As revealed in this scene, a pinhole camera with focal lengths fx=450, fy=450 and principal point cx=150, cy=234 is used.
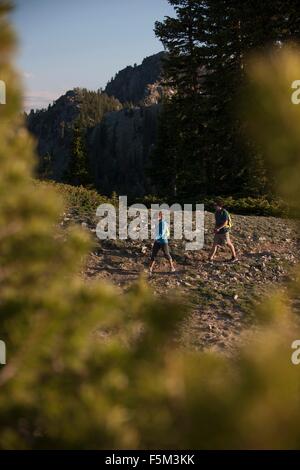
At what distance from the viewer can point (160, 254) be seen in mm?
13320

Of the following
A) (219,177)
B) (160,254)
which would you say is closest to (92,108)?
(219,177)

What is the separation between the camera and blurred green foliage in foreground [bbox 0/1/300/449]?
1907mm

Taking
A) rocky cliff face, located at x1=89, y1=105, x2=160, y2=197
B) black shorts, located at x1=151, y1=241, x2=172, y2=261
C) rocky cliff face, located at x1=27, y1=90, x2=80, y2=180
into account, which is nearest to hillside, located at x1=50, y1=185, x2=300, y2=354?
black shorts, located at x1=151, y1=241, x2=172, y2=261

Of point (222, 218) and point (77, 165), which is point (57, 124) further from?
point (222, 218)

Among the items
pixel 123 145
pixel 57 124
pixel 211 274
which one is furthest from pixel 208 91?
pixel 57 124

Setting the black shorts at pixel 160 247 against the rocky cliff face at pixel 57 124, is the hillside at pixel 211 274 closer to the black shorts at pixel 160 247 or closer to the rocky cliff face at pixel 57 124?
the black shorts at pixel 160 247

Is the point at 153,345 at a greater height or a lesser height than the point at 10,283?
lesser

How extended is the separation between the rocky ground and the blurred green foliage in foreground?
6156mm

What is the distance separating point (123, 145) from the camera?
128125 millimetres

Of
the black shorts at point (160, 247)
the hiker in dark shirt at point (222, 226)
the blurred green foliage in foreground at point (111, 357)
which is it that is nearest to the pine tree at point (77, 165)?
the hiker in dark shirt at point (222, 226)

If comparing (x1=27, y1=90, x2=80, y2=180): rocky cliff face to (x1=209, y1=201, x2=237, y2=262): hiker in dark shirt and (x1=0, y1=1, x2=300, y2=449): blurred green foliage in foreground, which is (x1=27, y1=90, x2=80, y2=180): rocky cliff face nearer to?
(x1=209, y1=201, x2=237, y2=262): hiker in dark shirt

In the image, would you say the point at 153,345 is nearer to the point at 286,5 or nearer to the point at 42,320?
the point at 42,320

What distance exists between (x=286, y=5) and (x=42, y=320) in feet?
65.2

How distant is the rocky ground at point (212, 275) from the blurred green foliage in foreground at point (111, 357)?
6156 millimetres
